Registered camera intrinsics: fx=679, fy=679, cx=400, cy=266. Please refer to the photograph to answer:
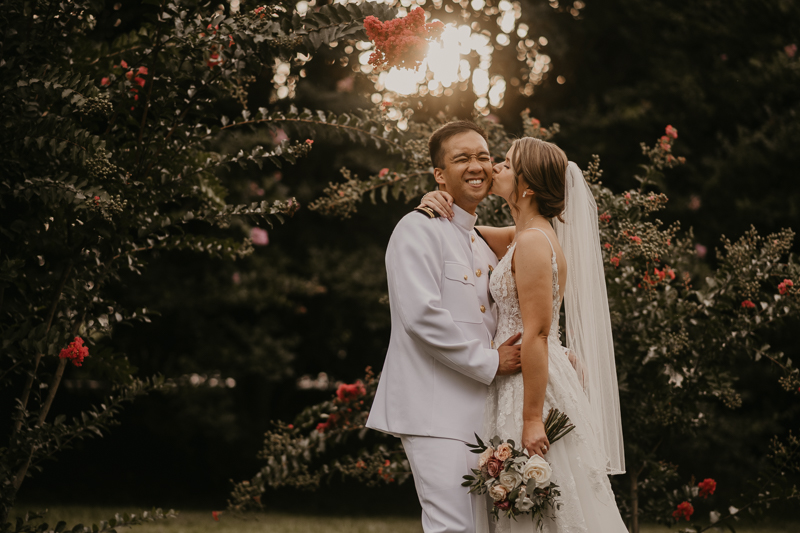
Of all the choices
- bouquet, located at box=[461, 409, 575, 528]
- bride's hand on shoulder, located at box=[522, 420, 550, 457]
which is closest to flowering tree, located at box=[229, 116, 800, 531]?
bride's hand on shoulder, located at box=[522, 420, 550, 457]

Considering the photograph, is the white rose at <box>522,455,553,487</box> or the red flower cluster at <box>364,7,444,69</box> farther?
the red flower cluster at <box>364,7,444,69</box>

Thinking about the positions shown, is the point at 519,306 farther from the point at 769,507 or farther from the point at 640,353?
the point at 769,507

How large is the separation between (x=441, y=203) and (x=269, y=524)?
643 cm

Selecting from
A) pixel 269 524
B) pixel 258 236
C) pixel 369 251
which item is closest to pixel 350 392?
pixel 269 524

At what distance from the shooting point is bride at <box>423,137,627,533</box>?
272 centimetres

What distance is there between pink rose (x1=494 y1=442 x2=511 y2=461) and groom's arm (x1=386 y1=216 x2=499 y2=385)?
0.29 m

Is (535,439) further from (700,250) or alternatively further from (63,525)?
(700,250)

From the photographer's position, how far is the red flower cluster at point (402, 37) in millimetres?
3307

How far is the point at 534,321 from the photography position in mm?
2752

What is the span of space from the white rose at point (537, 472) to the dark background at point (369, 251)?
23.8ft

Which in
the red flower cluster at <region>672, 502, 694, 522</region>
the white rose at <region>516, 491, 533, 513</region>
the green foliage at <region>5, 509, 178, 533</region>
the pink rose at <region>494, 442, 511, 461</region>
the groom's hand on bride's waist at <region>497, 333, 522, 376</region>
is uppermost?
the groom's hand on bride's waist at <region>497, 333, 522, 376</region>

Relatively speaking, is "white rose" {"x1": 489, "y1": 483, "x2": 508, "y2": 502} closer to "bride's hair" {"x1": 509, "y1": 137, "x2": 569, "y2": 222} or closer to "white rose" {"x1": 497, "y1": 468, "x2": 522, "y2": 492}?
"white rose" {"x1": 497, "y1": 468, "x2": 522, "y2": 492}

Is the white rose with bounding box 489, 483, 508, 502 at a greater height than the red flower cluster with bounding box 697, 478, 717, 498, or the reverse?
the white rose with bounding box 489, 483, 508, 502

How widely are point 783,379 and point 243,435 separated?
26.4 ft
